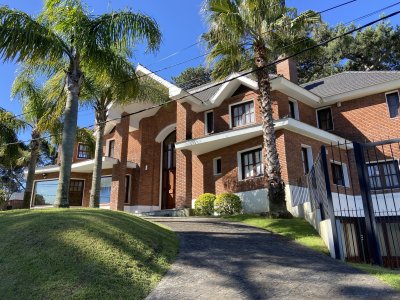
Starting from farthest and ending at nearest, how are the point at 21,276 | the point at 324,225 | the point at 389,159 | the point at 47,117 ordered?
the point at 389,159
the point at 47,117
the point at 324,225
the point at 21,276

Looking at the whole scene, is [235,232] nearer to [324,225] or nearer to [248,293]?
[324,225]

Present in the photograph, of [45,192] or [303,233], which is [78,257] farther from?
[45,192]

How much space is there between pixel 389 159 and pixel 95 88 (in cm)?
1513

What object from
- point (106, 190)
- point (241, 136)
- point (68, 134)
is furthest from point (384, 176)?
point (106, 190)

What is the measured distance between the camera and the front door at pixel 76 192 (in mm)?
26297

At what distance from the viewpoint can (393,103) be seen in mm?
19797

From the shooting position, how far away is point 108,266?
6.06 m

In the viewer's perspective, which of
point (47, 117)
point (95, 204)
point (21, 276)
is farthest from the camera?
point (95, 204)

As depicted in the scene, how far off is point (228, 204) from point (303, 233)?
6.83 meters

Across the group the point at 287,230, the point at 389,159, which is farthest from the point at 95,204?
the point at 389,159

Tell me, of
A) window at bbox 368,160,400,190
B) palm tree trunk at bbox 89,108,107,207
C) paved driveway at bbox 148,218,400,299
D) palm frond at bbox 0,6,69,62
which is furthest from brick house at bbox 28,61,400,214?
palm frond at bbox 0,6,69,62

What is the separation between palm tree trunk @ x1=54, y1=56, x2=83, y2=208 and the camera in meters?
10.2

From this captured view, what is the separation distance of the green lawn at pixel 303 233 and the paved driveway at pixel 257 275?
252 millimetres

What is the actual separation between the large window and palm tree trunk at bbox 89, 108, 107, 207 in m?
11.3
